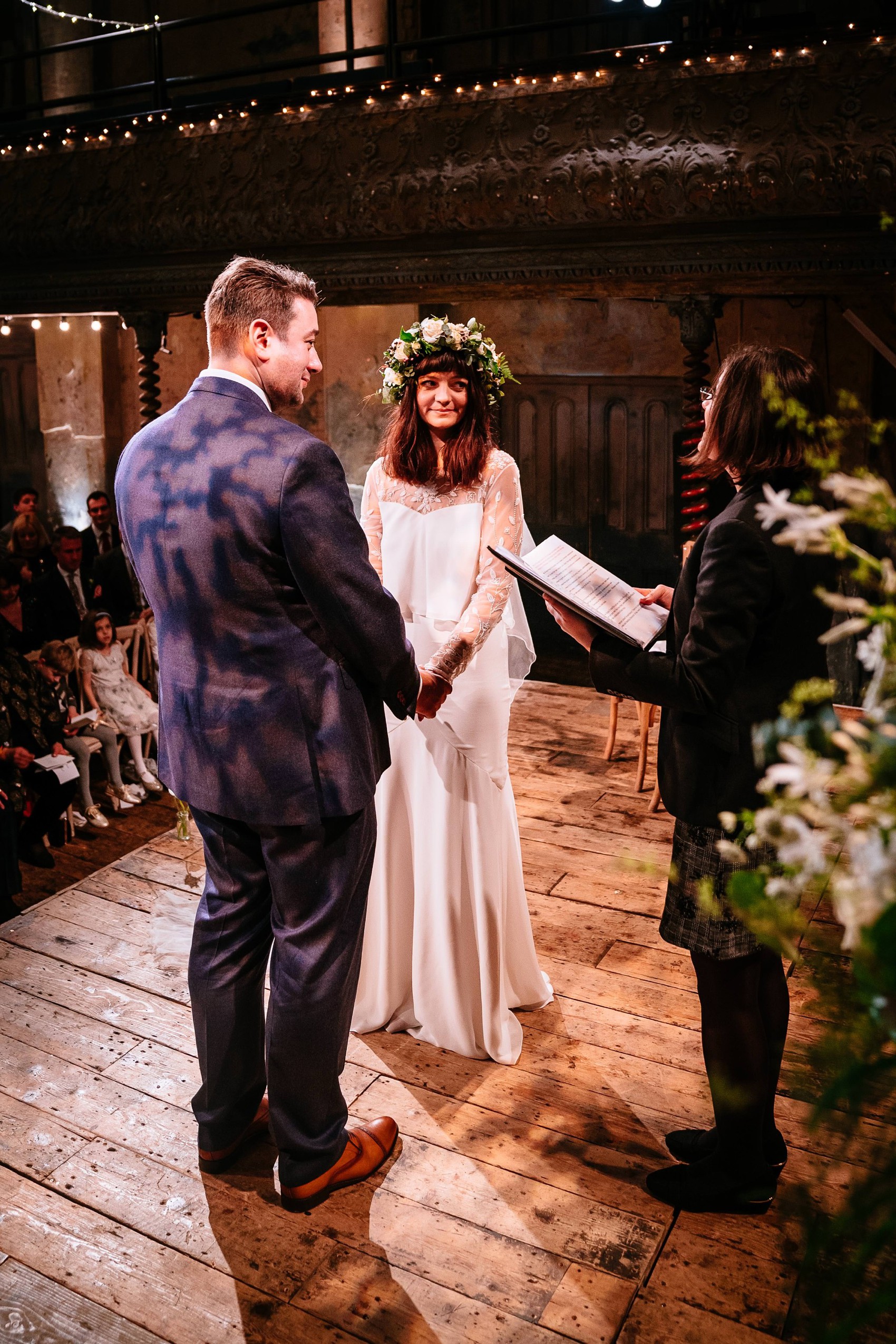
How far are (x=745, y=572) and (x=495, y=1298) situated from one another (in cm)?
149

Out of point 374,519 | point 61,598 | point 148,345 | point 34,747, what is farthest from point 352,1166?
point 148,345

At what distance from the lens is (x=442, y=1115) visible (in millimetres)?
2820

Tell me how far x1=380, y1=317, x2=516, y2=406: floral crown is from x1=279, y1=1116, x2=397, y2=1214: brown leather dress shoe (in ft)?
6.14

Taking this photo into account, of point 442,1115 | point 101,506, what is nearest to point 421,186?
point 101,506

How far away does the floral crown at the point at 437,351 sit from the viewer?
9.84 ft

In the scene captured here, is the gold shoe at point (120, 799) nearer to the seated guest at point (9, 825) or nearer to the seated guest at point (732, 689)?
the seated guest at point (9, 825)

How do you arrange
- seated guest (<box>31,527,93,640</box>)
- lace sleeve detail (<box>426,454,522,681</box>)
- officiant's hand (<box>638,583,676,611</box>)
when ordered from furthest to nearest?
seated guest (<box>31,527,93,640</box>) → lace sleeve detail (<box>426,454,522,681</box>) → officiant's hand (<box>638,583,676,611</box>)

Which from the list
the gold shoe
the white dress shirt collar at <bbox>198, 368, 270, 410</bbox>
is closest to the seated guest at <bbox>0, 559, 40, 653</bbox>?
the gold shoe

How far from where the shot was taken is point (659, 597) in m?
2.63

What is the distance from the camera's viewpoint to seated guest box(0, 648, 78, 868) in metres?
4.50

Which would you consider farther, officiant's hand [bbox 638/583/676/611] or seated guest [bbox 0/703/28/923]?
seated guest [bbox 0/703/28/923]

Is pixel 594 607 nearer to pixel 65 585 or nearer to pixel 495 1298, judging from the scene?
pixel 495 1298

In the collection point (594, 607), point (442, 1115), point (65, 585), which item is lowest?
point (442, 1115)

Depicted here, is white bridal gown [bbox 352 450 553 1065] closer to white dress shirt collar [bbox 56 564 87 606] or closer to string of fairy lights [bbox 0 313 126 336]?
white dress shirt collar [bbox 56 564 87 606]
